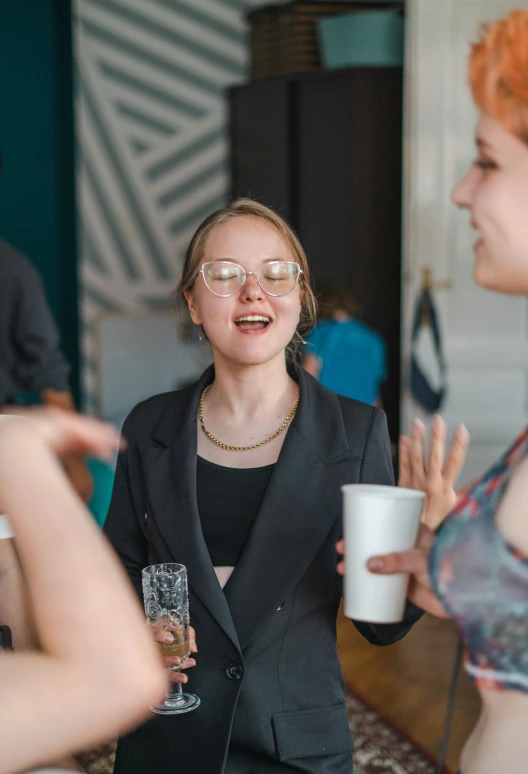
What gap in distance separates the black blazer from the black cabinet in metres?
3.42

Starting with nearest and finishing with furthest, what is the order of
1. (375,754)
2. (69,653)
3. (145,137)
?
(69,653), (375,754), (145,137)

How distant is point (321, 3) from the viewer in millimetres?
5301

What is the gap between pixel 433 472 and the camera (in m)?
1.37

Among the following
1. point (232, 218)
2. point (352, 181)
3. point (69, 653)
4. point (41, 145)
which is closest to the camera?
point (69, 653)

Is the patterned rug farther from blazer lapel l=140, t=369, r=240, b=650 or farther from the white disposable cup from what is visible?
the white disposable cup

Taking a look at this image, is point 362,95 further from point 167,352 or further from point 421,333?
point 167,352

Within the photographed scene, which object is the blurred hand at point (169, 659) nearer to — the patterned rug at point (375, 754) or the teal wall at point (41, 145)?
the patterned rug at point (375, 754)

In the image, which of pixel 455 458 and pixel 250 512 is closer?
pixel 455 458

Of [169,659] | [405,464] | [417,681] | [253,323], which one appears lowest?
[417,681]

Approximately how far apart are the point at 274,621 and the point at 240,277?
1.97 feet

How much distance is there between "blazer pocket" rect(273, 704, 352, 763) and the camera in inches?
60.8

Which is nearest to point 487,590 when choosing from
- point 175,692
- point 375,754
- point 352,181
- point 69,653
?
point 69,653

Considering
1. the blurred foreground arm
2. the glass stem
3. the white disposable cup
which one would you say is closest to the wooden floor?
the glass stem

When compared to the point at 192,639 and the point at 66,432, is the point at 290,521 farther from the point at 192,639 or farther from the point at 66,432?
the point at 66,432
